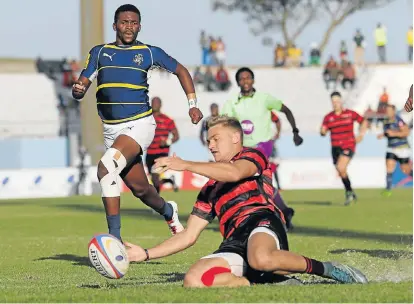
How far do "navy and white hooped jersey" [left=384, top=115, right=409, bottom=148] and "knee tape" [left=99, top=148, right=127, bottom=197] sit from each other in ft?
50.6

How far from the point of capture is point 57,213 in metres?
21.2

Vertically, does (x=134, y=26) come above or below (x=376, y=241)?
above

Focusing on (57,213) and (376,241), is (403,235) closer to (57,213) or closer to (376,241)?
(376,241)

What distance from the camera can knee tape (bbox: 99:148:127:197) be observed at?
34.3 feet

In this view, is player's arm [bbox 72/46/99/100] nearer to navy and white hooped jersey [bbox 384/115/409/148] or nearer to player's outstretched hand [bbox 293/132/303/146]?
player's outstretched hand [bbox 293/132/303/146]

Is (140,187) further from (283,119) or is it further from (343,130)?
(283,119)

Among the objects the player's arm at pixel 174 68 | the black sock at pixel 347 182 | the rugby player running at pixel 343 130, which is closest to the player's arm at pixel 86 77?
the player's arm at pixel 174 68

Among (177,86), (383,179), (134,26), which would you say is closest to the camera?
(134,26)

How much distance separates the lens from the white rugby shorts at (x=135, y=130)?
1086cm

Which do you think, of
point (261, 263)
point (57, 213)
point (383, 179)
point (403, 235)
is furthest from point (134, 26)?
point (383, 179)

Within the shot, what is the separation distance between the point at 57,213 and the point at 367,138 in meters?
21.8

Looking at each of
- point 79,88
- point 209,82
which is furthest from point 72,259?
point 209,82

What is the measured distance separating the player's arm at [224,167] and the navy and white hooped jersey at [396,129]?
1740cm

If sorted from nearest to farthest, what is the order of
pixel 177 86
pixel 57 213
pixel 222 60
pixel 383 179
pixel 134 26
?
pixel 134 26
pixel 57 213
pixel 383 179
pixel 177 86
pixel 222 60
